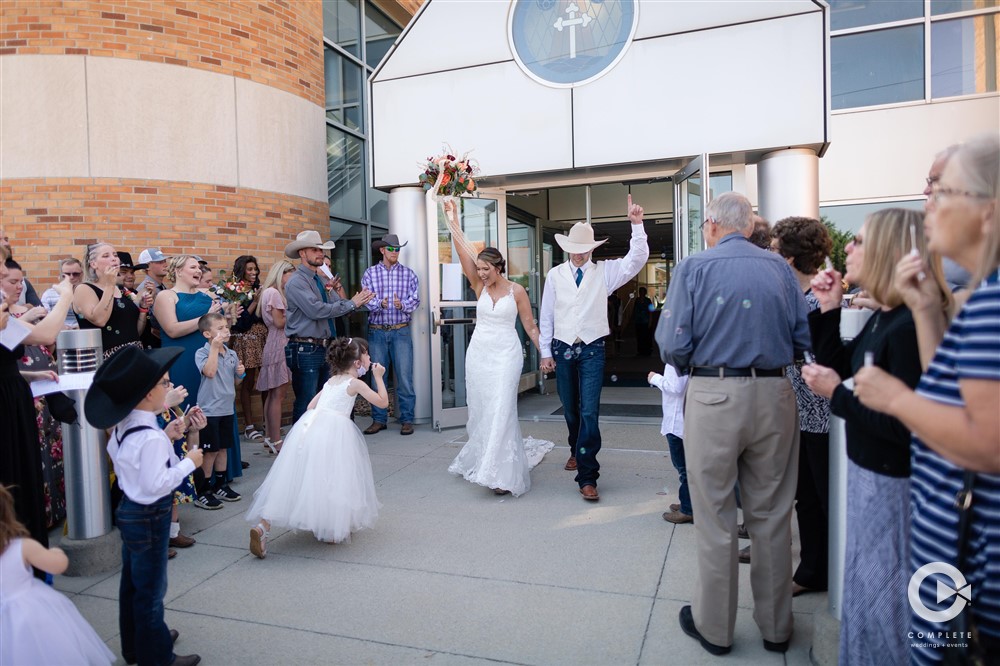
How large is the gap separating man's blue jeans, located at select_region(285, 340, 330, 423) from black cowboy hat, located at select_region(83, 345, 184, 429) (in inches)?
151

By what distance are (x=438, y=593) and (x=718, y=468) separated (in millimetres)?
1657

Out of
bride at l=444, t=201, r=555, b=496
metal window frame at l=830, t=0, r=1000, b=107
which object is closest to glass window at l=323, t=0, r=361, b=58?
bride at l=444, t=201, r=555, b=496

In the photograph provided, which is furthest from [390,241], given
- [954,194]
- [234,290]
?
[954,194]

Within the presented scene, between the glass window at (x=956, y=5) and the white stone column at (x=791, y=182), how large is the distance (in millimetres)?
4631

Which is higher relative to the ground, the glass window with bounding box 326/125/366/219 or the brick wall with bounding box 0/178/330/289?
the glass window with bounding box 326/125/366/219

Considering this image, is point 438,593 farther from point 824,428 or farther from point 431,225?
point 431,225

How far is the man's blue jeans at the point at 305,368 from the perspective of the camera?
21.8 ft

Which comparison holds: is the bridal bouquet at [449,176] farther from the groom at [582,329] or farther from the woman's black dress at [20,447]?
the woman's black dress at [20,447]

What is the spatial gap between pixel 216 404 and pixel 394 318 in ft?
9.13

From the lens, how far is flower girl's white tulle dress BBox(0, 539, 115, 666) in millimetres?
2221

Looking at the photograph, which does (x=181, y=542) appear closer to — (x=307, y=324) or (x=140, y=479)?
(x=140, y=479)

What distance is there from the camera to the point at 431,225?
7.54 meters

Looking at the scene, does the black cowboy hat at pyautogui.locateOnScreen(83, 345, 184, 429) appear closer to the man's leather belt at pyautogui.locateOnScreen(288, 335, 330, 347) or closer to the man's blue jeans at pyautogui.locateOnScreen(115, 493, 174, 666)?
the man's blue jeans at pyautogui.locateOnScreen(115, 493, 174, 666)

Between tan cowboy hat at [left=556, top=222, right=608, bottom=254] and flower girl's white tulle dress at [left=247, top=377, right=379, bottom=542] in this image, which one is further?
tan cowboy hat at [left=556, top=222, right=608, bottom=254]
